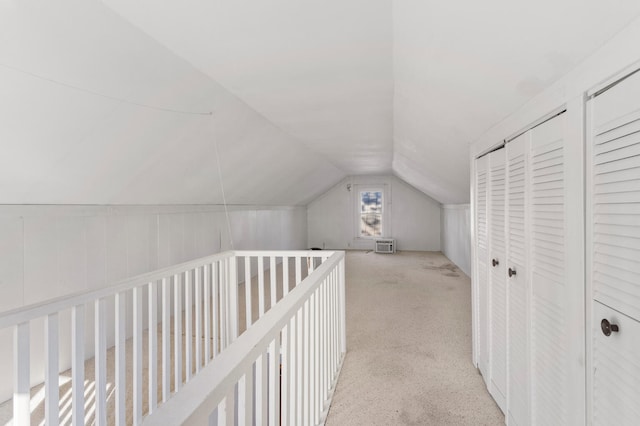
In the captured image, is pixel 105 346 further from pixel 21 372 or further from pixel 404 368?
pixel 404 368

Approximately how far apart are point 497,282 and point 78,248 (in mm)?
2860

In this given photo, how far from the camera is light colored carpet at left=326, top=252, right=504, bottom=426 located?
190cm

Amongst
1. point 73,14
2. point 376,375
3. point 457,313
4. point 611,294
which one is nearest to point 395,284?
point 457,313

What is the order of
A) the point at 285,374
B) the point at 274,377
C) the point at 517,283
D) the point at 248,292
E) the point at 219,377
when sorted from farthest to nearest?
the point at 248,292 < the point at 517,283 < the point at 285,374 < the point at 274,377 < the point at 219,377

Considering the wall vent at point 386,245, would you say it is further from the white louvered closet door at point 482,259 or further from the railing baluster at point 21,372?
the railing baluster at point 21,372

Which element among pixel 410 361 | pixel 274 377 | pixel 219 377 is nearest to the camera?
pixel 219 377

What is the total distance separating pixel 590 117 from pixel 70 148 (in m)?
2.37

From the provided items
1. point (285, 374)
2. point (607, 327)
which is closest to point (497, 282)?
point (607, 327)

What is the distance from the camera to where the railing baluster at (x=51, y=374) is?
1.33 meters

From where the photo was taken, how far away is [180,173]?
305cm

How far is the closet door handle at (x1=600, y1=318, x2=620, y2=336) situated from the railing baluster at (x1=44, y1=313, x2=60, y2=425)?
186 centimetres

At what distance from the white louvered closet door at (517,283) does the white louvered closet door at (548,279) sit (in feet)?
0.24

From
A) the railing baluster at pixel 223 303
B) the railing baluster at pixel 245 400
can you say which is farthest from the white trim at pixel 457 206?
the railing baluster at pixel 245 400

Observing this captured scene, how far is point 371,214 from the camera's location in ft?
28.3
